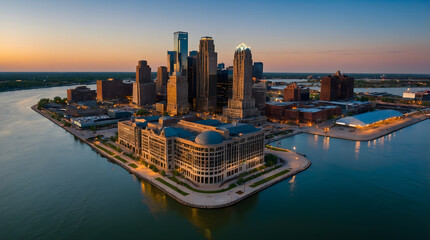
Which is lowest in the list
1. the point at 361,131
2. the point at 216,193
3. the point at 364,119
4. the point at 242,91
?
the point at 216,193

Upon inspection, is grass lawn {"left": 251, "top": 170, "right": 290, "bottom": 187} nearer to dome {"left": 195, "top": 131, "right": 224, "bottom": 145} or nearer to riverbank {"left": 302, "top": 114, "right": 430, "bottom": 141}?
dome {"left": 195, "top": 131, "right": 224, "bottom": 145}

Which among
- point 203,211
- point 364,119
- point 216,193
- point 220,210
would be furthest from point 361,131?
point 203,211

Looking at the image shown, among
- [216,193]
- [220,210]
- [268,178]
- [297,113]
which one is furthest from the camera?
[297,113]

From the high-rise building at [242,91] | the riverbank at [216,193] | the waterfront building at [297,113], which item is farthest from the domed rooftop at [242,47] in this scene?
the riverbank at [216,193]

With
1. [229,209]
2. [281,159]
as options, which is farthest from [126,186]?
[281,159]

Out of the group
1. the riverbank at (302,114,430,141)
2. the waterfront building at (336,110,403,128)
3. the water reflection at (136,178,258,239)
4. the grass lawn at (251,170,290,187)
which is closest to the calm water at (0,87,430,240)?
the water reflection at (136,178,258,239)

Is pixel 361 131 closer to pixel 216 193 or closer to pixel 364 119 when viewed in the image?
pixel 364 119

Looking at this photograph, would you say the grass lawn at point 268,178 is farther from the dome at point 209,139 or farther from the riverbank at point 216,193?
the dome at point 209,139
